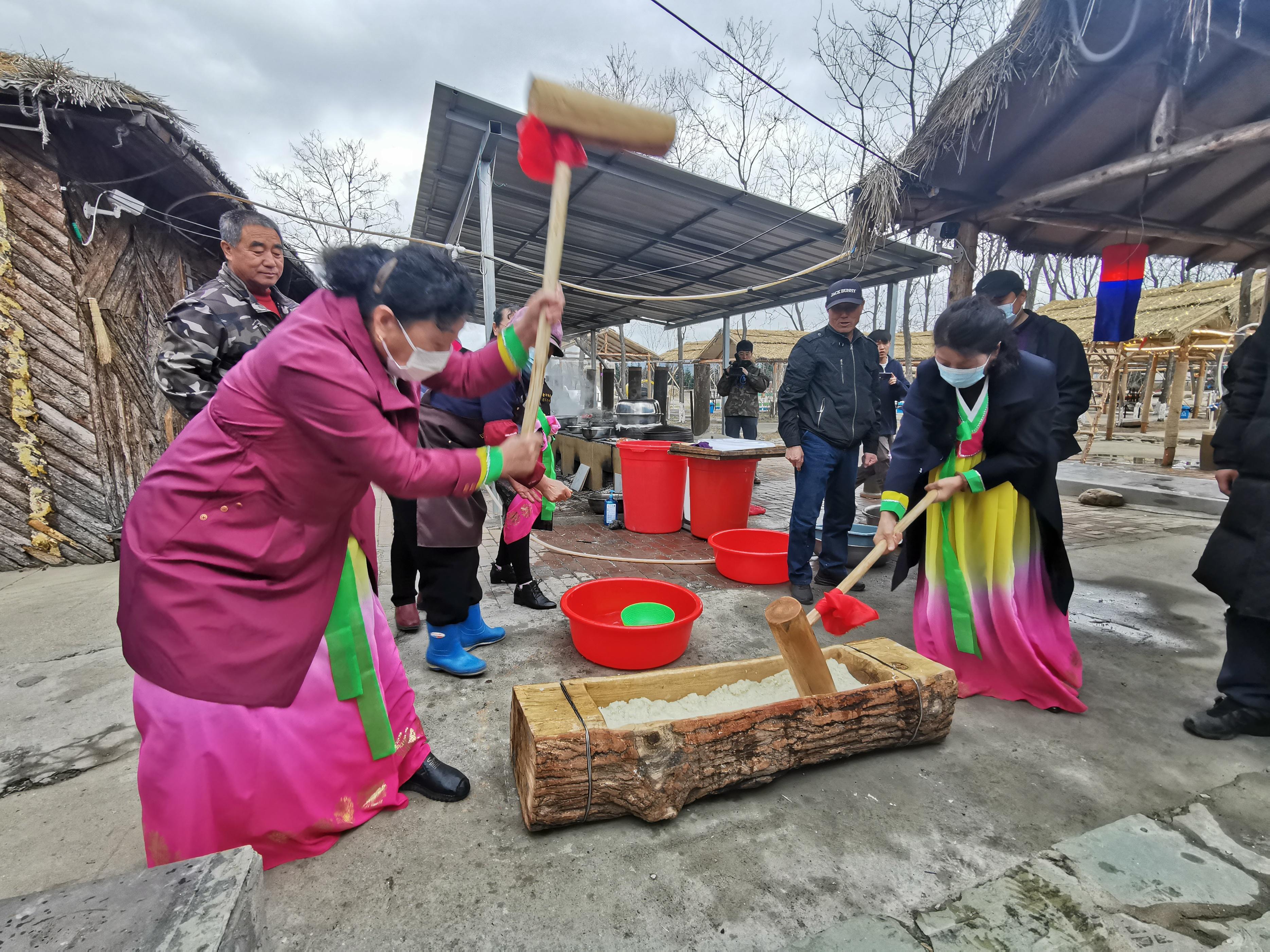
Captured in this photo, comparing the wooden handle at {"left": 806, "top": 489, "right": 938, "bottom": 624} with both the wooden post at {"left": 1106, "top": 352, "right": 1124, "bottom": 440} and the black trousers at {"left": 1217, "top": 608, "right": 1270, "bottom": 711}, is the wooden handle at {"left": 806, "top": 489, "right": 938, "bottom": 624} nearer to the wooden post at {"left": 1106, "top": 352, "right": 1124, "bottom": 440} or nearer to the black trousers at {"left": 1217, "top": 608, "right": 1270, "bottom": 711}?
the black trousers at {"left": 1217, "top": 608, "right": 1270, "bottom": 711}

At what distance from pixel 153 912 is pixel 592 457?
632 cm

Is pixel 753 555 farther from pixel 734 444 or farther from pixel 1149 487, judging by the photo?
pixel 1149 487

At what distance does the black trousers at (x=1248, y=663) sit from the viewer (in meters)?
2.25

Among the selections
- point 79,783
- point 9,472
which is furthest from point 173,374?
point 9,472

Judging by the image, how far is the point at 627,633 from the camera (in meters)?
2.67

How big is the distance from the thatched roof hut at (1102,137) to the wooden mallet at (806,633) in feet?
10.5

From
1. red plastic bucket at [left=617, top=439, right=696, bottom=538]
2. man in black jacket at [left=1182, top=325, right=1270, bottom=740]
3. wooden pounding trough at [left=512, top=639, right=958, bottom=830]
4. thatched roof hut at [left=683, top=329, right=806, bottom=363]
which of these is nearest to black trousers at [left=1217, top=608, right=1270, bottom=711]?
man in black jacket at [left=1182, top=325, right=1270, bottom=740]

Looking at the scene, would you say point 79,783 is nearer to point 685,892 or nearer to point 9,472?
point 685,892

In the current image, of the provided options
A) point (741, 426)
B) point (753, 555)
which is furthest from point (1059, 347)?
point (741, 426)

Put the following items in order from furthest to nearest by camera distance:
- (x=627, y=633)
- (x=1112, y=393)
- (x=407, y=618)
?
(x=1112, y=393) < (x=407, y=618) < (x=627, y=633)

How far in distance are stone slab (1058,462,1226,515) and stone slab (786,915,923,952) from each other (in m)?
6.77

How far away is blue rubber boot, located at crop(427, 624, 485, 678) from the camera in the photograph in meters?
2.67

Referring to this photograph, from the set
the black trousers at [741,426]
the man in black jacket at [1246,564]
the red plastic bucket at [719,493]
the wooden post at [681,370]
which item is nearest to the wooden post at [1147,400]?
the wooden post at [681,370]

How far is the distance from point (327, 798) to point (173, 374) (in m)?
1.63
